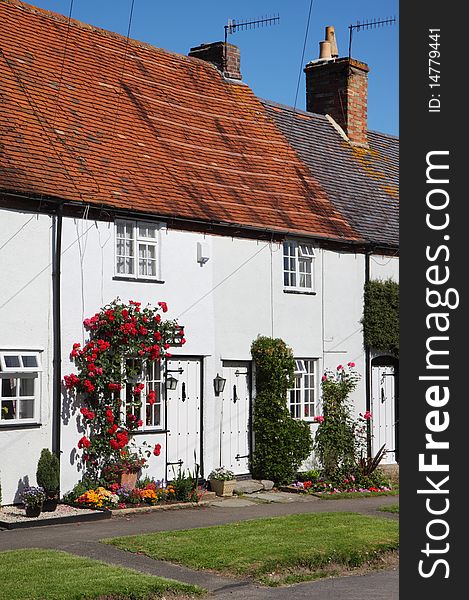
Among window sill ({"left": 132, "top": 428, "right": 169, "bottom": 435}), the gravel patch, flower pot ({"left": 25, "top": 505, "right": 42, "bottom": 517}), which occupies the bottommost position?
the gravel patch

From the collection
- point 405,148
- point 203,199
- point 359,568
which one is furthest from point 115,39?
point 405,148

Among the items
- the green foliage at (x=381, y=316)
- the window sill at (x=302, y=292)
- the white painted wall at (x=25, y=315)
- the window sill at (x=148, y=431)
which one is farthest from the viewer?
the green foliage at (x=381, y=316)

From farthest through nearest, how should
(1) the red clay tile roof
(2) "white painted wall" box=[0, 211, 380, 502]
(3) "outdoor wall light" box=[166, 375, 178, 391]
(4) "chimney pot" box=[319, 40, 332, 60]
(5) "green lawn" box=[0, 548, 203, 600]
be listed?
(4) "chimney pot" box=[319, 40, 332, 60]
(3) "outdoor wall light" box=[166, 375, 178, 391]
(1) the red clay tile roof
(2) "white painted wall" box=[0, 211, 380, 502]
(5) "green lawn" box=[0, 548, 203, 600]

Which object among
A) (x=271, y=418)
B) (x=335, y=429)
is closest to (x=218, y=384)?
(x=271, y=418)

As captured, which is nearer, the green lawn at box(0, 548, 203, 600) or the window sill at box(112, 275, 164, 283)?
the green lawn at box(0, 548, 203, 600)

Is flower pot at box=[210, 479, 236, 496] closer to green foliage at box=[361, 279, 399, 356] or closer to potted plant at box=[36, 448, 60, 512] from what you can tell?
potted plant at box=[36, 448, 60, 512]

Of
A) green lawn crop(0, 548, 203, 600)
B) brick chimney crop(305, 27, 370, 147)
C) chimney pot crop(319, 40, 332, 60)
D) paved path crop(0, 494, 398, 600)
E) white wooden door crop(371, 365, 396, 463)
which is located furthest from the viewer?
chimney pot crop(319, 40, 332, 60)

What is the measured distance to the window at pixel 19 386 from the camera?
17.2 meters

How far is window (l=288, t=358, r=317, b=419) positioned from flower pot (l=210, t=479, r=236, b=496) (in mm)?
2780

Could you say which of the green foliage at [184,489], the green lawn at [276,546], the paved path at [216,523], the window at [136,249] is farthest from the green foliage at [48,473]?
the window at [136,249]

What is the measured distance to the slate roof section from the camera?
82.0 ft

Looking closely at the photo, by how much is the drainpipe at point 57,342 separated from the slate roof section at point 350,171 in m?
8.45

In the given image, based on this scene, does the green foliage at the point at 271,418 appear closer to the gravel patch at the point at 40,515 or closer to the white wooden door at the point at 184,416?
the white wooden door at the point at 184,416

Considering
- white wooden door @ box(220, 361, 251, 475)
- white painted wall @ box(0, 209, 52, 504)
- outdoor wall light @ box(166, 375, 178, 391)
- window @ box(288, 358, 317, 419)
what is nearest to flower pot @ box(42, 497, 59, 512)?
white painted wall @ box(0, 209, 52, 504)
